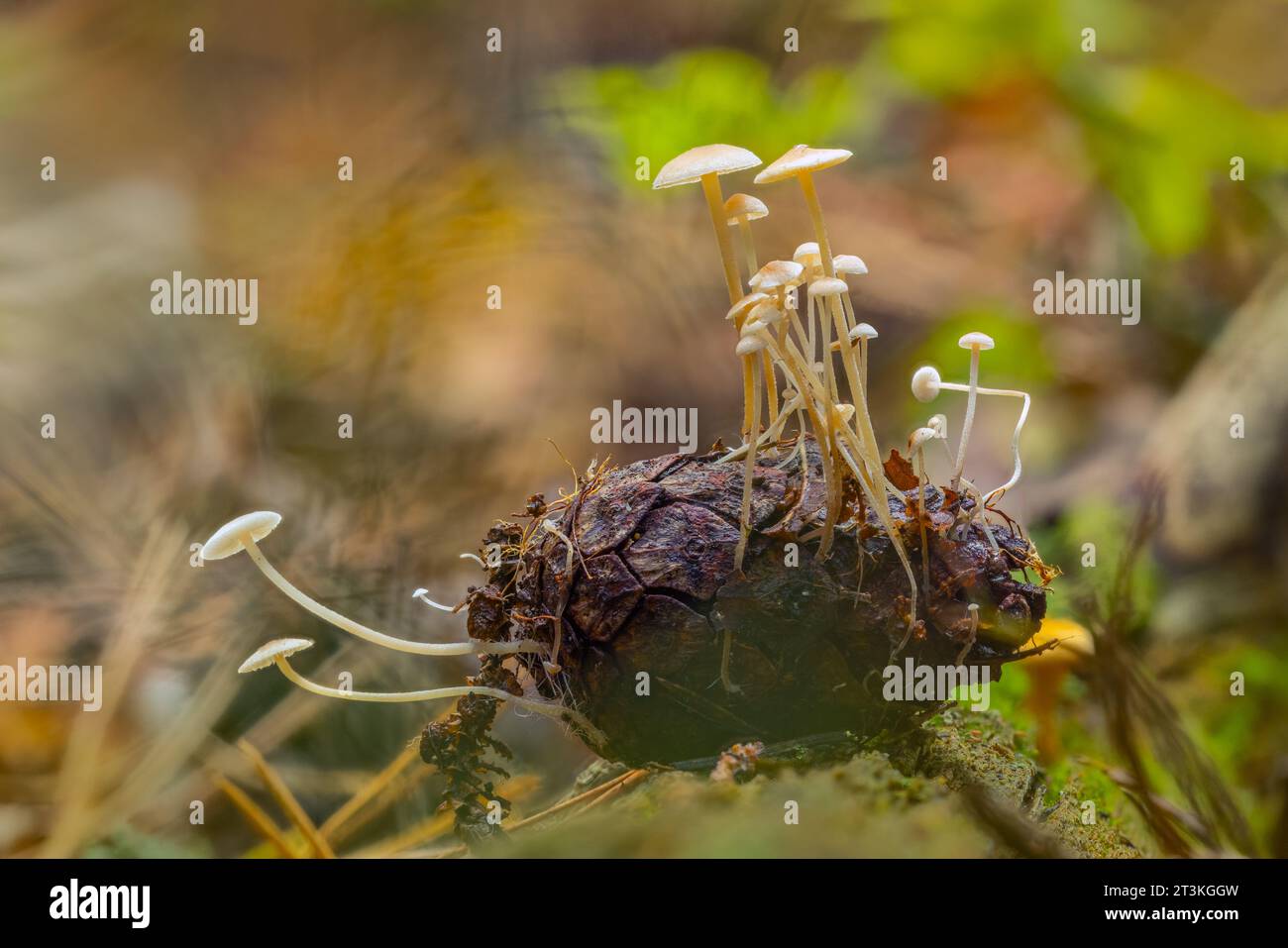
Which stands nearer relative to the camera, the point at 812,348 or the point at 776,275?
the point at 776,275

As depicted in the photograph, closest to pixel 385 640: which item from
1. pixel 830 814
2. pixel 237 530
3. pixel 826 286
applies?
pixel 237 530

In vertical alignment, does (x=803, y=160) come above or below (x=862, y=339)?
above

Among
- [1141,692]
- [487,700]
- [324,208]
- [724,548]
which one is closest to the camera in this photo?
[724,548]

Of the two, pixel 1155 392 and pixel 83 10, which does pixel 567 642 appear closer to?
pixel 1155 392

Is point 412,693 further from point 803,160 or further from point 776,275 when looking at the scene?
point 803,160

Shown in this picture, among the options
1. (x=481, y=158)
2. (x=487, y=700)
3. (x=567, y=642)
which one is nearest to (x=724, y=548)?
(x=567, y=642)

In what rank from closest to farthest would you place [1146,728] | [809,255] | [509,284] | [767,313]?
[767,313], [809,255], [1146,728], [509,284]

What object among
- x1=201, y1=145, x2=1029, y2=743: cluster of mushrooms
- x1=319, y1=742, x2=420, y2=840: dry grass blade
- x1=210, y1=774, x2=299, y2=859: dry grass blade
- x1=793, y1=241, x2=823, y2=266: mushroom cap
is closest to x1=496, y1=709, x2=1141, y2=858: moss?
x1=201, y1=145, x2=1029, y2=743: cluster of mushrooms
